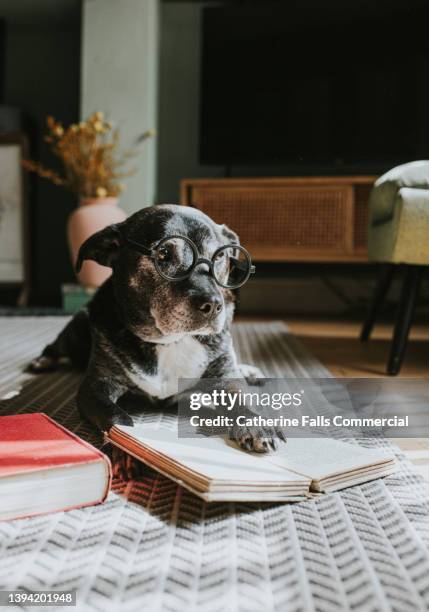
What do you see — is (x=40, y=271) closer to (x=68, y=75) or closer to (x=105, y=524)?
(x=68, y=75)

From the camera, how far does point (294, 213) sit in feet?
9.62

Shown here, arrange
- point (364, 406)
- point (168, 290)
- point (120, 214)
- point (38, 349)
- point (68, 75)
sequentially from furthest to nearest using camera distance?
1. point (68, 75)
2. point (120, 214)
3. point (38, 349)
4. point (364, 406)
5. point (168, 290)

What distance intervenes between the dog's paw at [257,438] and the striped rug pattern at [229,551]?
10cm

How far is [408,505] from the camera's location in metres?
0.66

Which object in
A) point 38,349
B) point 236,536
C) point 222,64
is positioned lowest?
point 38,349

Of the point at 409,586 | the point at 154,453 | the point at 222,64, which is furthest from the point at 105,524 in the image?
the point at 222,64

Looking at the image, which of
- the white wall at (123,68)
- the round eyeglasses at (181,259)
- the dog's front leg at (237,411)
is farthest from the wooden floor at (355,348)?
the white wall at (123,68)

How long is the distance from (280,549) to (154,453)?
0.70ft

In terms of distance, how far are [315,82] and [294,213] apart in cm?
80

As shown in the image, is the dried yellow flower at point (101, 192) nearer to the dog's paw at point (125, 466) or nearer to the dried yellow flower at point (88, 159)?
the dried yellow flower at point (88, 159)

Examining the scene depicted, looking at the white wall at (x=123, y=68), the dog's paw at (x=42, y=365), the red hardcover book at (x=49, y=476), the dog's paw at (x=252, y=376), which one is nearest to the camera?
the red hardcover book at (x=49, y=476)

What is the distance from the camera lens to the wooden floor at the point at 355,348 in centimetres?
157

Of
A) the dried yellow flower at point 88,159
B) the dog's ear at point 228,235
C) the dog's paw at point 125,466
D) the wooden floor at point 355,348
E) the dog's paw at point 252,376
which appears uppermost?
the dried yellow flower at point 88,159

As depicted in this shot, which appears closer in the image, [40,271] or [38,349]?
[38,349]
